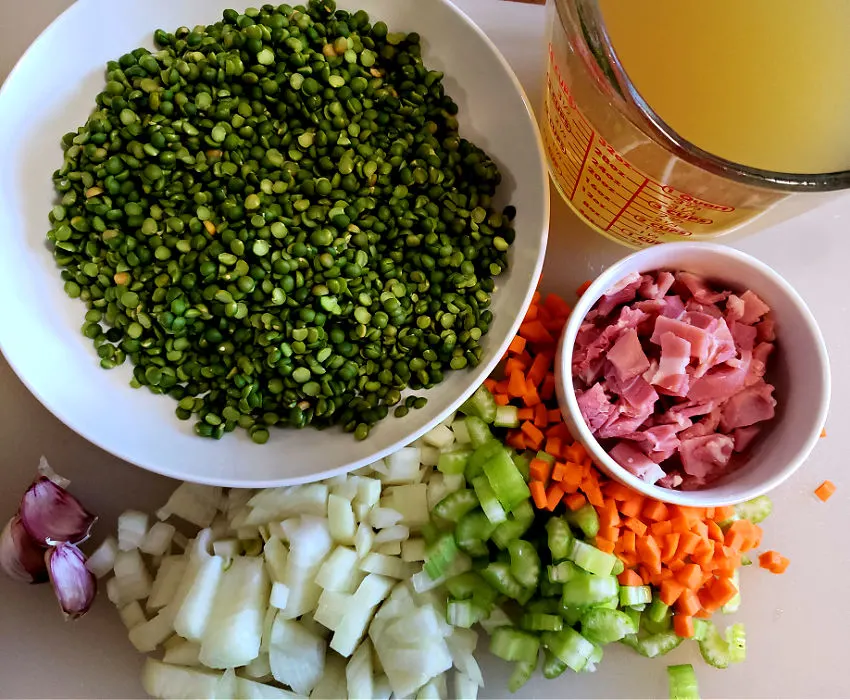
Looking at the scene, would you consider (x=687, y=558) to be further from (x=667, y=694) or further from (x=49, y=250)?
(x=49, y=250)

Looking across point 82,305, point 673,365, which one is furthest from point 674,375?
point 82,305

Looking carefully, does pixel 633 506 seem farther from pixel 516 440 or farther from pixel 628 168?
pixel 628 168

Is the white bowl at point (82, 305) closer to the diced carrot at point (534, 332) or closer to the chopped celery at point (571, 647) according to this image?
the diced carrot at point (534, 332)

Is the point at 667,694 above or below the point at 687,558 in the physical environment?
below

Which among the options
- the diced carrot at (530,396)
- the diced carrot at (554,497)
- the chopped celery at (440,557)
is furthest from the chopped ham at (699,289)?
the chopped celery at (440,557)

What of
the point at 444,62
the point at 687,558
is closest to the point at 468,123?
the point at 444,62
